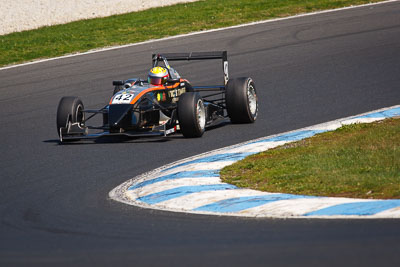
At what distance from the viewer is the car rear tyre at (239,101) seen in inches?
456

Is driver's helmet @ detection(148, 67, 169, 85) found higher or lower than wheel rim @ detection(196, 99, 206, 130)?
higher

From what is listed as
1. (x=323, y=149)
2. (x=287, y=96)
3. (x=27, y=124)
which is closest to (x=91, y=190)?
(x=323, y=149)

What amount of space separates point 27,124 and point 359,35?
9.13 metres

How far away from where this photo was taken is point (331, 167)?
7.65m

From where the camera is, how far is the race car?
35.3ft

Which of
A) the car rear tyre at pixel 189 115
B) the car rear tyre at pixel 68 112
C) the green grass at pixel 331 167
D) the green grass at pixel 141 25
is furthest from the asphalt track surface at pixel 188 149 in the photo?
the green grass at pixel 141 25

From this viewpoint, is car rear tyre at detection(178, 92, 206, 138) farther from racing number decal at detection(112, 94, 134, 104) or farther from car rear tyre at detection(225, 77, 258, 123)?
car rear tyre at detection(225, 77, 258, 123)

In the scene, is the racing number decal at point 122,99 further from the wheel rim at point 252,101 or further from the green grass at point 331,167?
the green grass at point 331,167

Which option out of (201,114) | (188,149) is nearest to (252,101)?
(201,114)

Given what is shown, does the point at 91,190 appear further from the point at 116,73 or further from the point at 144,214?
the point at 116,73

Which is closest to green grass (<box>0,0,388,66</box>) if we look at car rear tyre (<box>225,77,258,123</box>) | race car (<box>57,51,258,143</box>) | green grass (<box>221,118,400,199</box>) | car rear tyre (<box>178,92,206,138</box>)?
race car (<box>57,51,258,143</box>)

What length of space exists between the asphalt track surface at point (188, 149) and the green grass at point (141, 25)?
1.23m

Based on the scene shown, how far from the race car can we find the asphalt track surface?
200 mm

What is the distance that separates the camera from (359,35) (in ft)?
62.0
